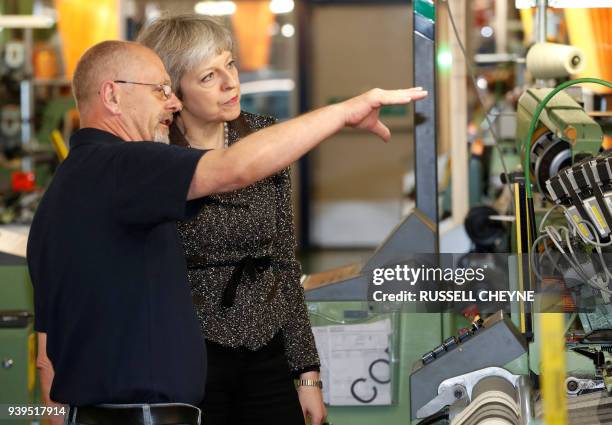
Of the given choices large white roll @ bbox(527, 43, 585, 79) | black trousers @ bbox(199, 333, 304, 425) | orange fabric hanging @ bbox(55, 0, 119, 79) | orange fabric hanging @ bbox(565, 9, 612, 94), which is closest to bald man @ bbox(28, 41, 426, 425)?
black trousers @ bbox(199, 333, 304, 425)

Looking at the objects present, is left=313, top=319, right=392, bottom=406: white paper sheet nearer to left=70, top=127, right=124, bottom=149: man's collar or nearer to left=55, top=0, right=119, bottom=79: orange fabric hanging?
left=70, top=127, right=124, bottom=149: man's collar

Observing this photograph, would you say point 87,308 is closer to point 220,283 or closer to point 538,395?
point 220,283

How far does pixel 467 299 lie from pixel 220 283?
0.59 m

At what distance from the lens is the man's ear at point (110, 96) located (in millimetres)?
1888

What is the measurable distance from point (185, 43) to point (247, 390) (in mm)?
760

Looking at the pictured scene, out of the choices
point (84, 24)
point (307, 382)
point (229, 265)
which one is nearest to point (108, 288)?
point (229, 265)

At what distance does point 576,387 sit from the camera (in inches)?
85.7

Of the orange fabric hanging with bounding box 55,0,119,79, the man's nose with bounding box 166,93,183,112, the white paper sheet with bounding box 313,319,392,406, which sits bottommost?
the white paper sheet with bounding box 313,319,392,406

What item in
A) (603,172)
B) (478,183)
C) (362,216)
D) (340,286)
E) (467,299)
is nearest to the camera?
(603,172)

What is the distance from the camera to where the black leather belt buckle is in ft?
6.11

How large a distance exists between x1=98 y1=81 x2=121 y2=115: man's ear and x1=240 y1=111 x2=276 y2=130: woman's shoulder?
0.51 meters

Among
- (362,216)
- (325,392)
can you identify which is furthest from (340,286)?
(362,216)

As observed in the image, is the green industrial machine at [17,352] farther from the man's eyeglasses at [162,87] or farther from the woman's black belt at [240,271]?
the man's eyeglasses at [162,87]

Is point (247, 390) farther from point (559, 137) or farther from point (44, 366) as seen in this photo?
point (559, 137)
